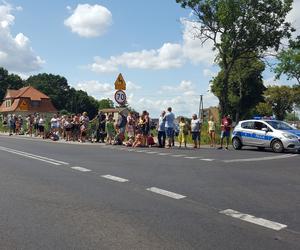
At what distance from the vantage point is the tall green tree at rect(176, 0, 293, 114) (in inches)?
1476

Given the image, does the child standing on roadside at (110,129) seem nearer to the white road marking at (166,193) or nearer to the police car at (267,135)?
the police car at (267,135)

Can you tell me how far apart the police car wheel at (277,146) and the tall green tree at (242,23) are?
60.5ft

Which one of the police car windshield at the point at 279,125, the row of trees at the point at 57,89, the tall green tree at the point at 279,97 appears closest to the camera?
the police car windshield at the point at 279,125

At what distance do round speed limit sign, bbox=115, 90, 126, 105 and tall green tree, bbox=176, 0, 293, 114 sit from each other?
1693cm

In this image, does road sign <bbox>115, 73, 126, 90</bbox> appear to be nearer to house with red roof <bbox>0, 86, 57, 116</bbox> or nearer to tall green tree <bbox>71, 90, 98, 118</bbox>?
house with red roof <bbox>0, 86, 57, 116</bbox>

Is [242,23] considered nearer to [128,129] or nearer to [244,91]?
[128,129]

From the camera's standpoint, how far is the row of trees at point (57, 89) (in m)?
126

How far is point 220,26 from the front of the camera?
127 ft

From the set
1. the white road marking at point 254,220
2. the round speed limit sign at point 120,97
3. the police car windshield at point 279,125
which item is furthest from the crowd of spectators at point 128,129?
the white road marking at point 254,220

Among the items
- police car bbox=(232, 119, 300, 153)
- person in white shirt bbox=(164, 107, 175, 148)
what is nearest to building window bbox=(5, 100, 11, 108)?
person in white shirt bbox=(164, 107, 175, 148)

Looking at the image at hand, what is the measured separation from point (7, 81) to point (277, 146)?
365 ft

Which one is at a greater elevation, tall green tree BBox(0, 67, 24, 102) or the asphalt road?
tall green tree BBox(0, 67, 24, 102)

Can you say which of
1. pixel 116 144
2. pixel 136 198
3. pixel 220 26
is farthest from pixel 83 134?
pixel 136 198

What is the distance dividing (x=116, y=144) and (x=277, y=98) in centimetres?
6715
